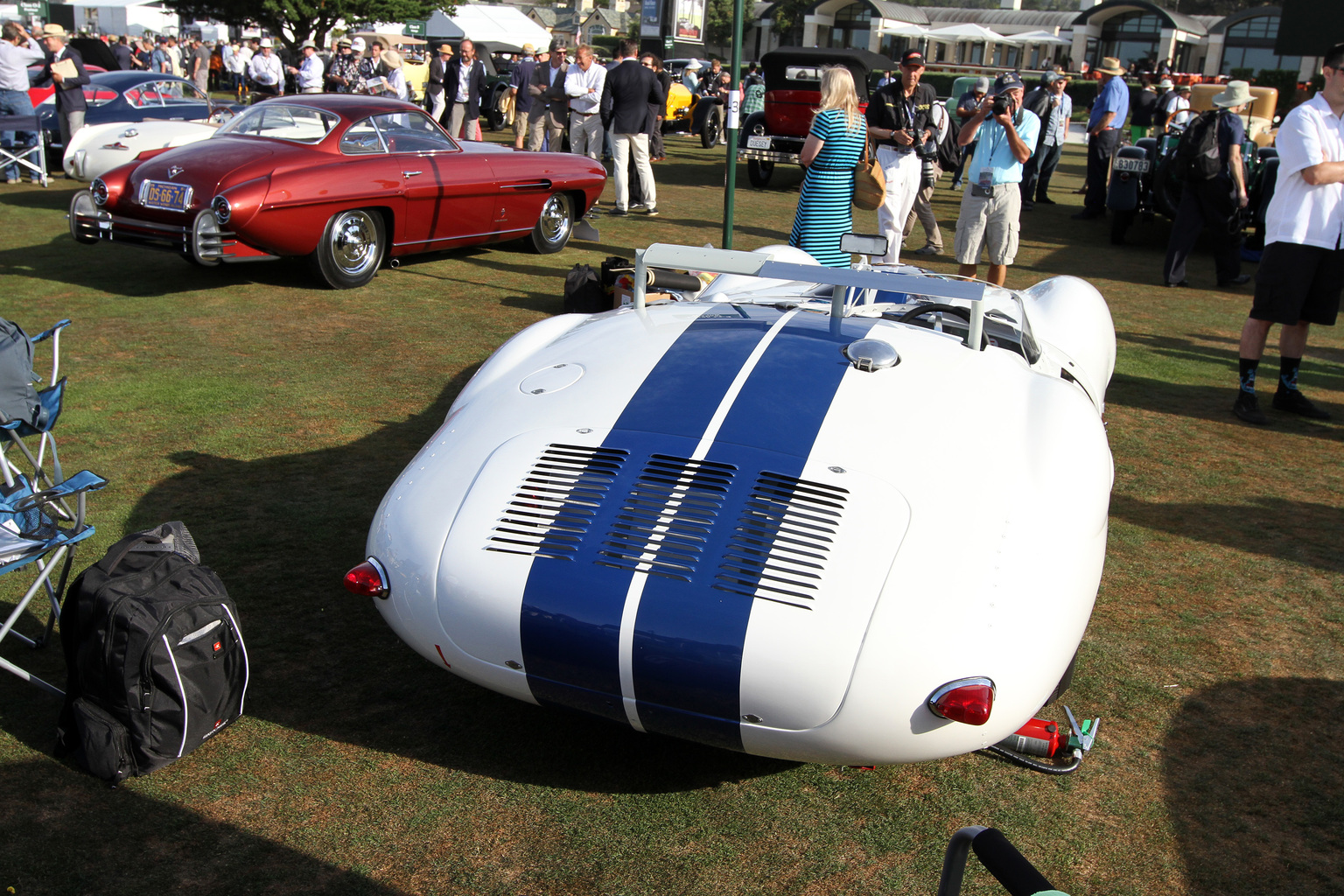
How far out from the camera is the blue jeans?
469 inches

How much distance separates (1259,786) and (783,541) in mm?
1533

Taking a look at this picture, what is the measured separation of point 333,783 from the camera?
2604 mm

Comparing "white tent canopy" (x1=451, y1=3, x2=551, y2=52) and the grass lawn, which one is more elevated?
"white tent canopy" (x1=451, y1=3, x2=551, y2=52)

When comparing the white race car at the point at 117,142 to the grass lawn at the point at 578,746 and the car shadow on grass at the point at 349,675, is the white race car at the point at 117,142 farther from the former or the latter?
the car shadow on grass at the point at 349,675

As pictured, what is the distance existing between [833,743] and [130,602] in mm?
1770

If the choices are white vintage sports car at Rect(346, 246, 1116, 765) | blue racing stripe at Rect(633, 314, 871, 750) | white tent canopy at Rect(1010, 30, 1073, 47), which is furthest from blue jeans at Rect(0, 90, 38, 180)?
white tent canopy at Rect(1010, 30, 1073, 47)

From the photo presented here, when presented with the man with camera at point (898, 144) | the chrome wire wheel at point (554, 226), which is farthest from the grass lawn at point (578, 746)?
the chrome wire wheel at point (554, 226)

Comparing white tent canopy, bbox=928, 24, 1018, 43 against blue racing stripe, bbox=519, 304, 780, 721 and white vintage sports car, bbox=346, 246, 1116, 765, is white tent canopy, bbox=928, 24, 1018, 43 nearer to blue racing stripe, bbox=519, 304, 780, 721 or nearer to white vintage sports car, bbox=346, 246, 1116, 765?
white vintage sports car, bbox=346, 246, 1116, 765

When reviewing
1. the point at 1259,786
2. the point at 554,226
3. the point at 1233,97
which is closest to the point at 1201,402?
the point at 1233,97

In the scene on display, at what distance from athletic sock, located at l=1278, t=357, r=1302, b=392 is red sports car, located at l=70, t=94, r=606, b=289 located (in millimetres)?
5297

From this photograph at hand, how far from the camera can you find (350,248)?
7.86m

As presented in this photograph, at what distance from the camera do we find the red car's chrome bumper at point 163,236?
6781 millimetres

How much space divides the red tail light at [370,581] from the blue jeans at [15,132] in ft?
40.5

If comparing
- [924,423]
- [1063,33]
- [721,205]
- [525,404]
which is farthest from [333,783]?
[1063,33]
